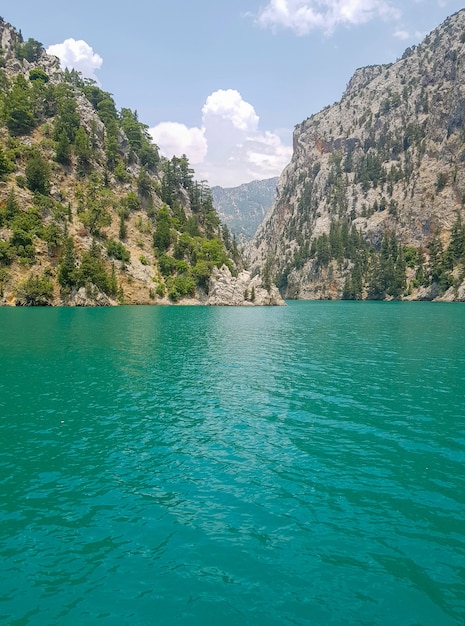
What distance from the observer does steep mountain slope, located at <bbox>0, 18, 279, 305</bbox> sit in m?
120

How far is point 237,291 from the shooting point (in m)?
161

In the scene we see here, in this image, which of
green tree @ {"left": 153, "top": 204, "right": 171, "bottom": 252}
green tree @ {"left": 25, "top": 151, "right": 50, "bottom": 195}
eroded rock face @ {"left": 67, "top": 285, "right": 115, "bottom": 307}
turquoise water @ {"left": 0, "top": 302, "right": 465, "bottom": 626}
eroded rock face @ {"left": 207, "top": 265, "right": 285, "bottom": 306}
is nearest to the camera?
turquoise water @ {"left": 0, "top": 302, "right": 465, "bottom": 626}

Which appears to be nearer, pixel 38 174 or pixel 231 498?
pixel 231 498

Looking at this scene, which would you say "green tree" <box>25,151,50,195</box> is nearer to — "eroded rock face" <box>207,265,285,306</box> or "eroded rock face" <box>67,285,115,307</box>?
"eroded rock face" <box>67,285,115,307</box>

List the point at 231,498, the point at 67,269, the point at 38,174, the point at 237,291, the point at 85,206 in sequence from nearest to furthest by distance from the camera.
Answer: the point at 231,498 < the point at 67,269 < the point at 38,174 < the point at 85,206 < the point at 237,291

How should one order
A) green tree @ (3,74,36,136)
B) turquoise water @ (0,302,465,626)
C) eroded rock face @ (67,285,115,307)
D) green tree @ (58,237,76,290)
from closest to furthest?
1. turquoise water @ (0,302,465,626)
2. green tree @ (58,237,76,290)
3. eroded rock face @ (67,285,115,307)
4. green tree @ (3,74,36,136)

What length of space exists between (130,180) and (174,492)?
163 m

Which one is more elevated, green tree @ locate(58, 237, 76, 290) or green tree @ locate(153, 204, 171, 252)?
green tree @ locate(153, 204, 171, 252)

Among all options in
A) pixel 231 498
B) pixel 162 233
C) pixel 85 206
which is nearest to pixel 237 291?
pixel 162 233

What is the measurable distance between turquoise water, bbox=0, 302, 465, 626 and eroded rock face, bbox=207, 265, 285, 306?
116684 millimetres

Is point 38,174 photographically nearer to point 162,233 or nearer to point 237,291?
point 162,233

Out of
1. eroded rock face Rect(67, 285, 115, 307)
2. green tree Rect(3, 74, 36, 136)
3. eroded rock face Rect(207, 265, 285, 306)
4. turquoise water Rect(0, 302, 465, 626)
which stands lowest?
turquoise water Rect(0, 302, 465, 626)

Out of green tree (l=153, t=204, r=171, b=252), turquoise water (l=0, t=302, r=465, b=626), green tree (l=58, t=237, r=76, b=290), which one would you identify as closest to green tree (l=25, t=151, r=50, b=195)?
green tree (l=58, t=237, r=76, b=290)

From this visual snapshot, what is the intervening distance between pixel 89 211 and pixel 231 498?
5372 inches
